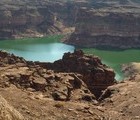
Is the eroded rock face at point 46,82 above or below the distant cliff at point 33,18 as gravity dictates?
above

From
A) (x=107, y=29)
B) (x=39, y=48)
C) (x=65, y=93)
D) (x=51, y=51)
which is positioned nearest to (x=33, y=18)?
(x=107, y=29)

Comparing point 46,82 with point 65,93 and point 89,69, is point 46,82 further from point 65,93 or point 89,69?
point 89,69

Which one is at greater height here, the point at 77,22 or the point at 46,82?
the point at 46,82

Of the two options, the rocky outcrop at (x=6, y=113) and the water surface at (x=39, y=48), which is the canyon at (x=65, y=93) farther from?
the water surface at (x=39, y=48)

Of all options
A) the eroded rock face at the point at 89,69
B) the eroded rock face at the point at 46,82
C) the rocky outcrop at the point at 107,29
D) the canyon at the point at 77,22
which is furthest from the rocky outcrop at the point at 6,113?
the canyon at the point at 77,22

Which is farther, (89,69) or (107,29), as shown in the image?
(107,29)

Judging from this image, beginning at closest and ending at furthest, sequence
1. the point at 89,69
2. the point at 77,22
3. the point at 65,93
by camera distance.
→ 1. the point at 65,93
2. the point at 89,69
3. the point at 77,22

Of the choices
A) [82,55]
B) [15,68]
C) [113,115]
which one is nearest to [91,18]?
[82,55]
